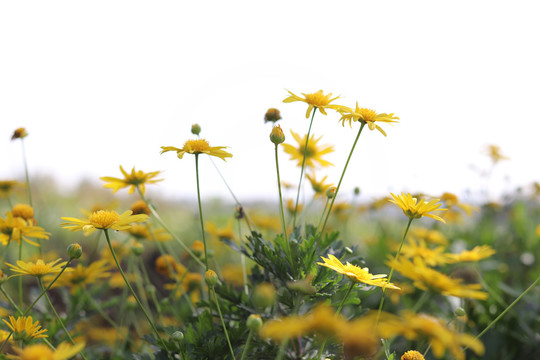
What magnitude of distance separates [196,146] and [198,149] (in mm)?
14

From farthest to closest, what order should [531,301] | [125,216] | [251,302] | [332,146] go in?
[531,301] < [332,146] < [251,302] < [125,216]

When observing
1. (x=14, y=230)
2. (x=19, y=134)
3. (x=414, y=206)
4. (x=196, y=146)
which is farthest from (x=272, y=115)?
(x=19, y=134)

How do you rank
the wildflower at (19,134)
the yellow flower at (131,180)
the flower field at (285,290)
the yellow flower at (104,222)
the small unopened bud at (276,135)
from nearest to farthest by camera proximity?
the flower field at (285,290) → the yellow flower at (104,222) → the small unopened bud at (276,135) → the yellow flower at (131,180) → the wildflower at (19,134)

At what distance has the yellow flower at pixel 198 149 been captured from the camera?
4.29ft

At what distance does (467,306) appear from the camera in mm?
2477

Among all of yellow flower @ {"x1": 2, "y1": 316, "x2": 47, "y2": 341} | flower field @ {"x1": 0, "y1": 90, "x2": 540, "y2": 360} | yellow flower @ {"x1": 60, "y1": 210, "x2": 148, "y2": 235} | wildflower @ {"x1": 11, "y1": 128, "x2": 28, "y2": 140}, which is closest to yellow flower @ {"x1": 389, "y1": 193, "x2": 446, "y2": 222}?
flower field @ {"x1": 0, "y1": 90, "x2": 540, "y2": 360}

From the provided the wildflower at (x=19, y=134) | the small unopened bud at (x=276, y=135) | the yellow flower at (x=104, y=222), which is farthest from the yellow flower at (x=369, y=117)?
the wildflower at (x=19, y=134)

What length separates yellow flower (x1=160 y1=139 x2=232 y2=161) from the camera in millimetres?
1309

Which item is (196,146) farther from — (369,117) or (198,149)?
(369,117)

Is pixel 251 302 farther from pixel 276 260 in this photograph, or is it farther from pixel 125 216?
pixel 125 216

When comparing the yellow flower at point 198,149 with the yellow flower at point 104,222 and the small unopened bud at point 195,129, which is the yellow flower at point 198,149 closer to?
the small unopened bud at point 195,129

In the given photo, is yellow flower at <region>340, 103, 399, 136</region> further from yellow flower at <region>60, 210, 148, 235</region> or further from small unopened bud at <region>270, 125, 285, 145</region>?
yellow flower at <region>60, 210, 148, 235</region>

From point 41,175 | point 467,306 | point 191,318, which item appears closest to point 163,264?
point 191,318

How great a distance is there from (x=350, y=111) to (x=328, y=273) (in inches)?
21.4
